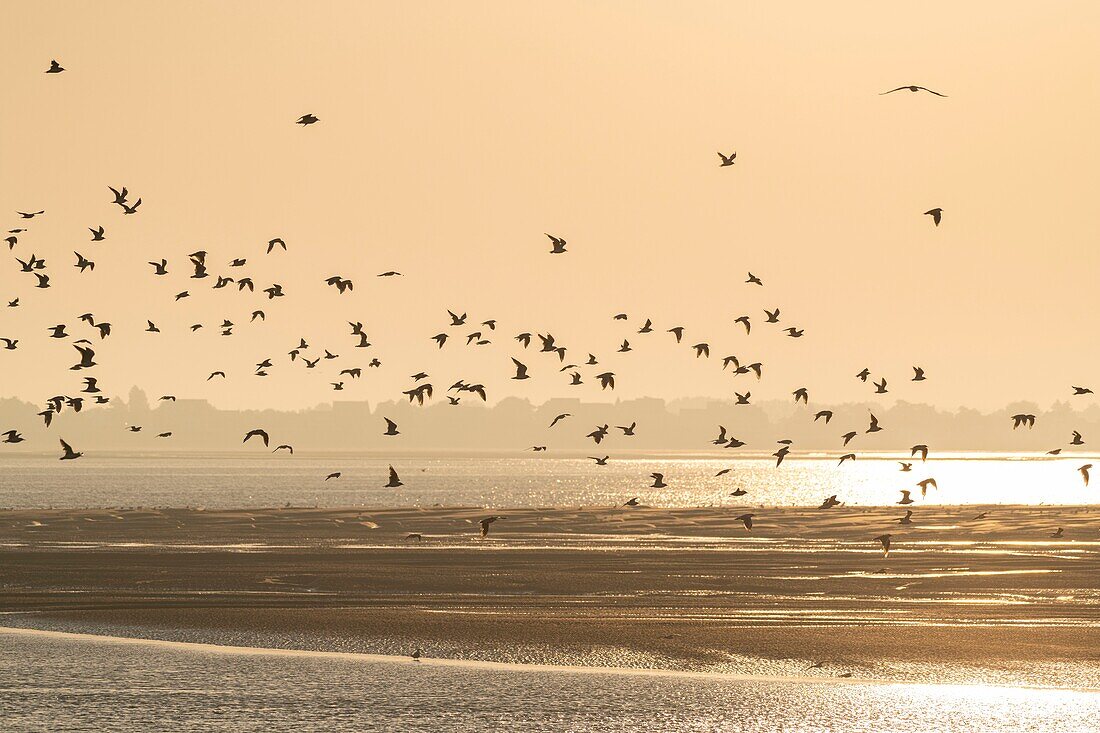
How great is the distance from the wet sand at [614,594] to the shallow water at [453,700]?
1.67 meters

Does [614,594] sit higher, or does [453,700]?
[614,594]

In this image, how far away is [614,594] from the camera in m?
41.9

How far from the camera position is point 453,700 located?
1054 inches

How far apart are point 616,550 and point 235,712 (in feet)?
109

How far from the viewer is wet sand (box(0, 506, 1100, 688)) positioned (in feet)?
104

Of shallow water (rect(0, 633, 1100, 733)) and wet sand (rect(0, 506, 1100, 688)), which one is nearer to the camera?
shallow water (rect(0, 633, 1100, 733))

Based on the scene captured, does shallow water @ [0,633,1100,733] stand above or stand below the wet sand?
below

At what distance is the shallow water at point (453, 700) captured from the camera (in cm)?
2466

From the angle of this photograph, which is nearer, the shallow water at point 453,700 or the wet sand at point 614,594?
the shallow water at point 453,700

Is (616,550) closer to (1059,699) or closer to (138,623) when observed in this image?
(138,623)

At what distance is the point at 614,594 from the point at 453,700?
15613mm

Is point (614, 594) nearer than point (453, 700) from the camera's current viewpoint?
No

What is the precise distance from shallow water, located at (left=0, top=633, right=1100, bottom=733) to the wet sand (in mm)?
1672

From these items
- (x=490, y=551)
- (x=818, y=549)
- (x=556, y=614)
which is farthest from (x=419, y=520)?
(x=556, y=614)
